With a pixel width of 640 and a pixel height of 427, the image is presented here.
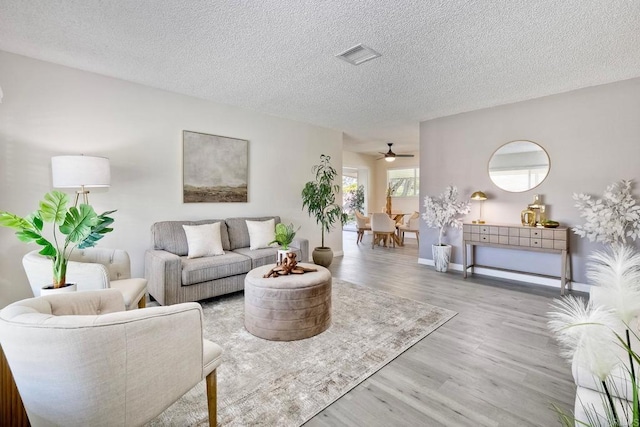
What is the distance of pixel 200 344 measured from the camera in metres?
1.39

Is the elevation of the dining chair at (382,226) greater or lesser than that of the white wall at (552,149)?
lesser

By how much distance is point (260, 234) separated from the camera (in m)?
4.30

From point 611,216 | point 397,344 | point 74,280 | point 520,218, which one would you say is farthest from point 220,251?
point 611,216

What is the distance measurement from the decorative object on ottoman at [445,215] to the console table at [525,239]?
1.22 feet

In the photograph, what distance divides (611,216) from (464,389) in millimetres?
3108

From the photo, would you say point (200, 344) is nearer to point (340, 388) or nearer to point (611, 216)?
point (340, 388)

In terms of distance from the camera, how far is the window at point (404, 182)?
9.19m

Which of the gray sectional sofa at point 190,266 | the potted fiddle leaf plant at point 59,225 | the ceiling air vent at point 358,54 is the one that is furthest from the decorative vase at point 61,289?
the ceiling air vent at point 358,54

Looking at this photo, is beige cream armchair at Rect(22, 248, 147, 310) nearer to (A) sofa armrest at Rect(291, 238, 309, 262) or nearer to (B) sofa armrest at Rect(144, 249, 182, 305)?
(B) sofa armrest at Rect(144, 249, 182, 305)

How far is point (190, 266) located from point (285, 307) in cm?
135

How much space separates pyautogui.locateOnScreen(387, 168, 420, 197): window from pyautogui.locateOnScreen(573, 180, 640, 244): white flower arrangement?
17.9 feet

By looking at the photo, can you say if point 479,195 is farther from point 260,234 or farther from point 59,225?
point 59,225

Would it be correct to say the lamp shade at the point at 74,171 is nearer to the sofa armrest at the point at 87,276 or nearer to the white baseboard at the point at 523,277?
the sofa armrest at the point at 87,276

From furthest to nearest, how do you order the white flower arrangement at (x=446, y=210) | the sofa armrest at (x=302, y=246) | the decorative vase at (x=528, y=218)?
the white flower arrangement at (x=446, y=210)
the sofa armrest at (x=302, y=246)
the decorative vase at (x=528, y=218)
